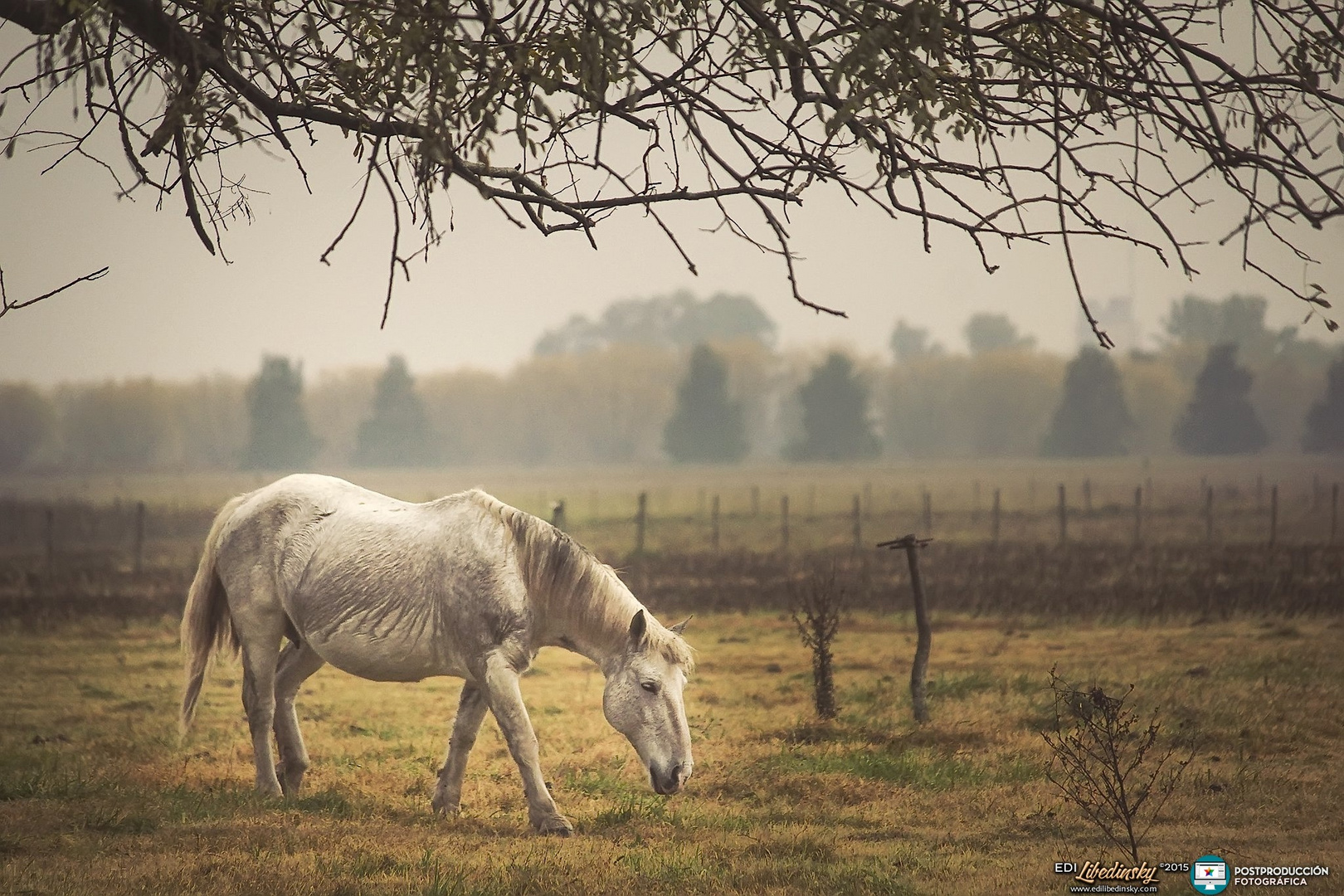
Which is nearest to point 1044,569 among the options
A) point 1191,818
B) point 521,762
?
point 1191,818

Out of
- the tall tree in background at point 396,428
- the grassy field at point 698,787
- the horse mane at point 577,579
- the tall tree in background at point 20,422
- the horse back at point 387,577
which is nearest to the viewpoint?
the grassy field at point 698,787

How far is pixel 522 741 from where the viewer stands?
25.6 ft

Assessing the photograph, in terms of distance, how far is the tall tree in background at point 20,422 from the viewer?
284 feet

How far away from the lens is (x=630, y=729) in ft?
25.7

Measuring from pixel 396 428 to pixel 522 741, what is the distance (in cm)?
11941

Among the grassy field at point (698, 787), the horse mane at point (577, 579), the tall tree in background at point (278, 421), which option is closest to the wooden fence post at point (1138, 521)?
the grassy field at point (698, 787)

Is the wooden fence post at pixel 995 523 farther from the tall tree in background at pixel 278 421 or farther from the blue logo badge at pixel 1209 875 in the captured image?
the tall tree in background at pixel 278 421

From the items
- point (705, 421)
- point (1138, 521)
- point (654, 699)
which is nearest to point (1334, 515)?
point (1138, 521)

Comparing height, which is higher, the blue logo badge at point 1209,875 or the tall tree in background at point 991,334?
the tall tree in background at point 991,334

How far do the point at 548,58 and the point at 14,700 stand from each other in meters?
11.6

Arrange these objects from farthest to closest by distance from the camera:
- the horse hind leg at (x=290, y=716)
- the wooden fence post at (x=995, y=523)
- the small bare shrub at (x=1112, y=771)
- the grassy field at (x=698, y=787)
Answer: the wooden fence post at (x=995, y=523) < the horse hind leg at (x=290, y=716) < the small bare shrub at (x=1112, y=771) < the grassy field at (x=698, y=787)

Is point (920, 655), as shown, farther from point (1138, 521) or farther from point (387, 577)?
point (1138, 521)

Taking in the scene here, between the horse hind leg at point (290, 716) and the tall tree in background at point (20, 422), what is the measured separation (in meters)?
86.6

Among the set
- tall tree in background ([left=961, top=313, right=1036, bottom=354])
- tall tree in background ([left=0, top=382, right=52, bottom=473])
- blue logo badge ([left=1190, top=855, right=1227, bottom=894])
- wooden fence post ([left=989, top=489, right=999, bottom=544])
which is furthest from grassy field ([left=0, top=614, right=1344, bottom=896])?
tall tree in background ([left=961, top=313, right=1036, bottom=354])
